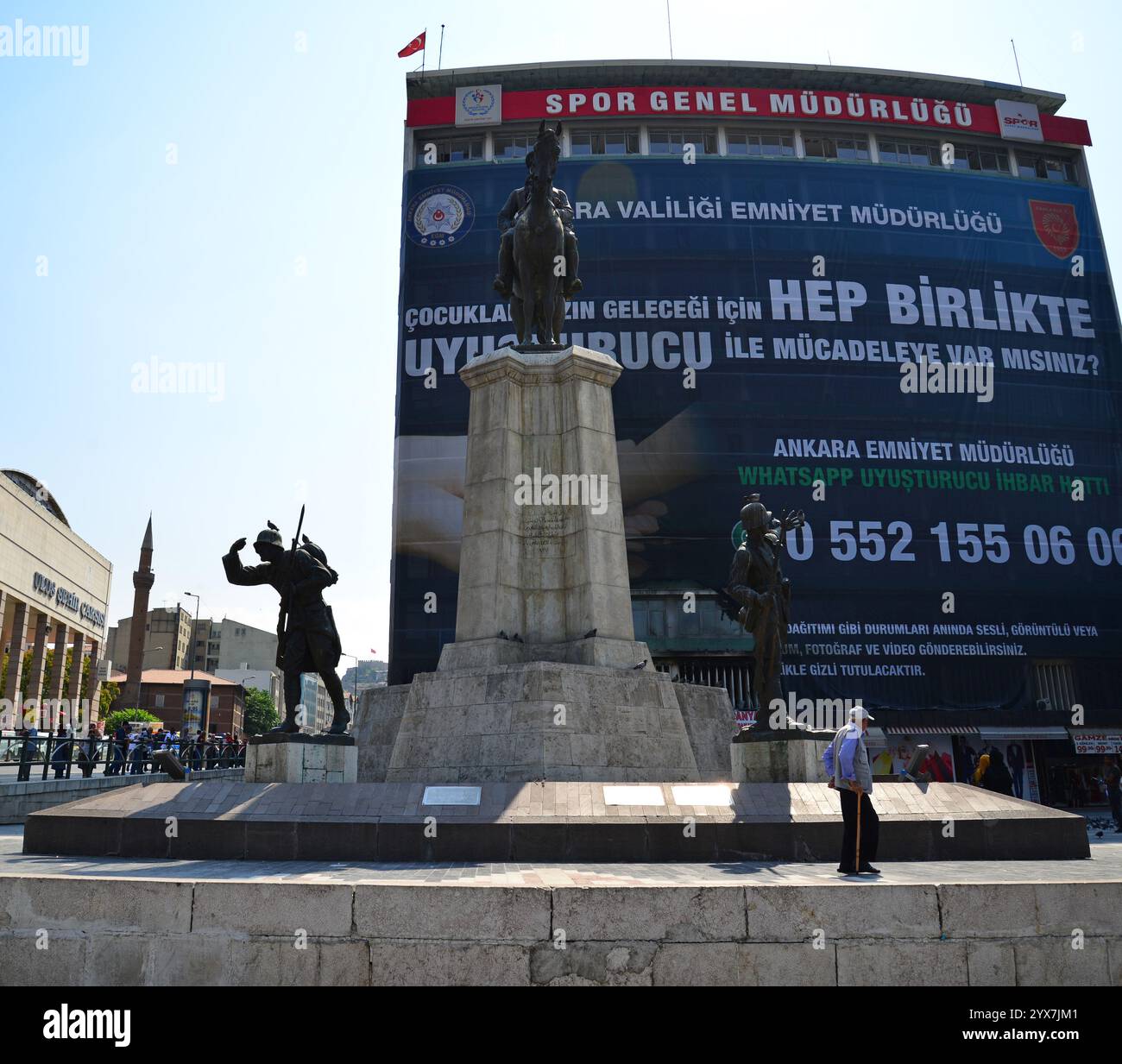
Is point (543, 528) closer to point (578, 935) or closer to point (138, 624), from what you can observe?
point (578, 935)

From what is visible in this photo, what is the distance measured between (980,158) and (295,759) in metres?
53.8

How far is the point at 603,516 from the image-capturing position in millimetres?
14047

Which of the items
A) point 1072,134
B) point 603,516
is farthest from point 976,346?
point 603,516

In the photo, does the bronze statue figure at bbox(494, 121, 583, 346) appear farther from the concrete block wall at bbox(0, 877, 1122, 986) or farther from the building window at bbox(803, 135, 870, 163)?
the building window at bbox(803, 135, 870, 163)

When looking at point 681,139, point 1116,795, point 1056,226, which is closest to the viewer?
point 1116,795

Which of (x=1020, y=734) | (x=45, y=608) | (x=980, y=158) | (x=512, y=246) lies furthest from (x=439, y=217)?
(x=45, y=608)

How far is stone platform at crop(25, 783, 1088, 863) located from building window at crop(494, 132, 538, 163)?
46655mm

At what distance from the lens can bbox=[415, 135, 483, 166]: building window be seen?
5025cm

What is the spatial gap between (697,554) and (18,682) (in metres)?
39.2

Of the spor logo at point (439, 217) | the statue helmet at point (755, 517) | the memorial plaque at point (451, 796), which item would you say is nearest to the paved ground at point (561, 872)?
the memorial plaque at point (451, 796)

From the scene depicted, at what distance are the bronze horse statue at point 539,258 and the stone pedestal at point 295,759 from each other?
7.50 metres

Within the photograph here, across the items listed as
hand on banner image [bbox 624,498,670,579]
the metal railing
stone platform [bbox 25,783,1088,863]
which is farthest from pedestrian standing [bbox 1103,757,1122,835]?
hand on banner image [bbox 624,498,670,579]

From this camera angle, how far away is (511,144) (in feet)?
166
